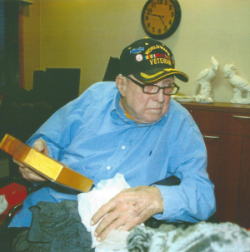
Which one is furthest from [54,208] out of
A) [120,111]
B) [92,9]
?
[92,9]

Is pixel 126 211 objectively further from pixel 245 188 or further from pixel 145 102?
pixel 245 188

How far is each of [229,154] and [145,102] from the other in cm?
110

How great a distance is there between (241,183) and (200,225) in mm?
1569

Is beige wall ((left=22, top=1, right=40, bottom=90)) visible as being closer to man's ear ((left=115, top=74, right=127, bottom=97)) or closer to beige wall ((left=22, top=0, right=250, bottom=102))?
beige wall ((left=22, top=0, right=250, bottom=102))

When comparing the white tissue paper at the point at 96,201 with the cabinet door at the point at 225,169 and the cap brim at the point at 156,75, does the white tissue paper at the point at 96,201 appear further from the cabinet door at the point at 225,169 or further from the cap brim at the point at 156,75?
the cabinet door at the point at 225,169

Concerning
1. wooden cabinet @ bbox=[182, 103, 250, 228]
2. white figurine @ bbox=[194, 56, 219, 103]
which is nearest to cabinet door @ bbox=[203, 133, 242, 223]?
wooden cabinet @ bbox=[182, 103, 250, 228]

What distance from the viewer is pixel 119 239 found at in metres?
0.67

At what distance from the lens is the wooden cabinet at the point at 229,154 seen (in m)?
1.83

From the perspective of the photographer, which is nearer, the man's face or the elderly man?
the elderly man

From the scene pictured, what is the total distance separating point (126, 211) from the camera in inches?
31.3

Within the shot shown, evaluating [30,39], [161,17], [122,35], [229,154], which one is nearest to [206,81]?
[229,154]

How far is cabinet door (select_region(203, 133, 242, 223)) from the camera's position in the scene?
1.86 meters

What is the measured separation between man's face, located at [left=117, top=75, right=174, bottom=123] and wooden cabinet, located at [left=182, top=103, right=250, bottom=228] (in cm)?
95

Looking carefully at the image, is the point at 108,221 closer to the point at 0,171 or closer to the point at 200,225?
the point at 200,225
